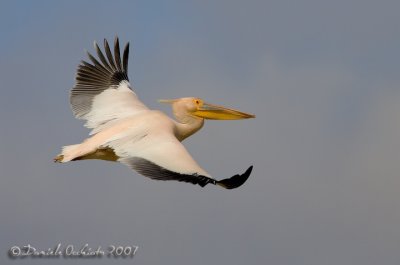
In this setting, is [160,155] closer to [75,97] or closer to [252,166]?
[252,166]

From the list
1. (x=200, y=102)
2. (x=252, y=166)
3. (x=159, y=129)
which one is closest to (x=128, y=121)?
(x=159, y=129)

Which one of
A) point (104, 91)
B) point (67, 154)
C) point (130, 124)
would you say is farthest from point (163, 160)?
point (104, 91)

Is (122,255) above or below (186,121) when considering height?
below

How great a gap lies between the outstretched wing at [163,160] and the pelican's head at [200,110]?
156 cm

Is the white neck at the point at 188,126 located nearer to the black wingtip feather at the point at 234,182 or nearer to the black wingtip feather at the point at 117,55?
the black wingtip feather at the point at 117,55

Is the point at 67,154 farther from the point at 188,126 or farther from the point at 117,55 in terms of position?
the point at 117,55

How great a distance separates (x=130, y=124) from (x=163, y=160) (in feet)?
4.03

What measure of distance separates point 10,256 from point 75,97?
4.17 metres

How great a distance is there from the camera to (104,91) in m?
15.6

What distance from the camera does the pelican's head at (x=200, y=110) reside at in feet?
47.6

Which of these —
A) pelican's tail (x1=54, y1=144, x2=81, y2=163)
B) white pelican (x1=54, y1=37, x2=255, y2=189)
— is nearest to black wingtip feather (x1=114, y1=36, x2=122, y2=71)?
white pelican (x1=54, y1=37, x2=255, y2=189)

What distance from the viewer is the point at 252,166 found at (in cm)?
1137

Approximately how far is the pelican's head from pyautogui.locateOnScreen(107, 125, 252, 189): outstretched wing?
1.56 metres

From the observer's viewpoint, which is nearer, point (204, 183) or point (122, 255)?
point (204, 183)
